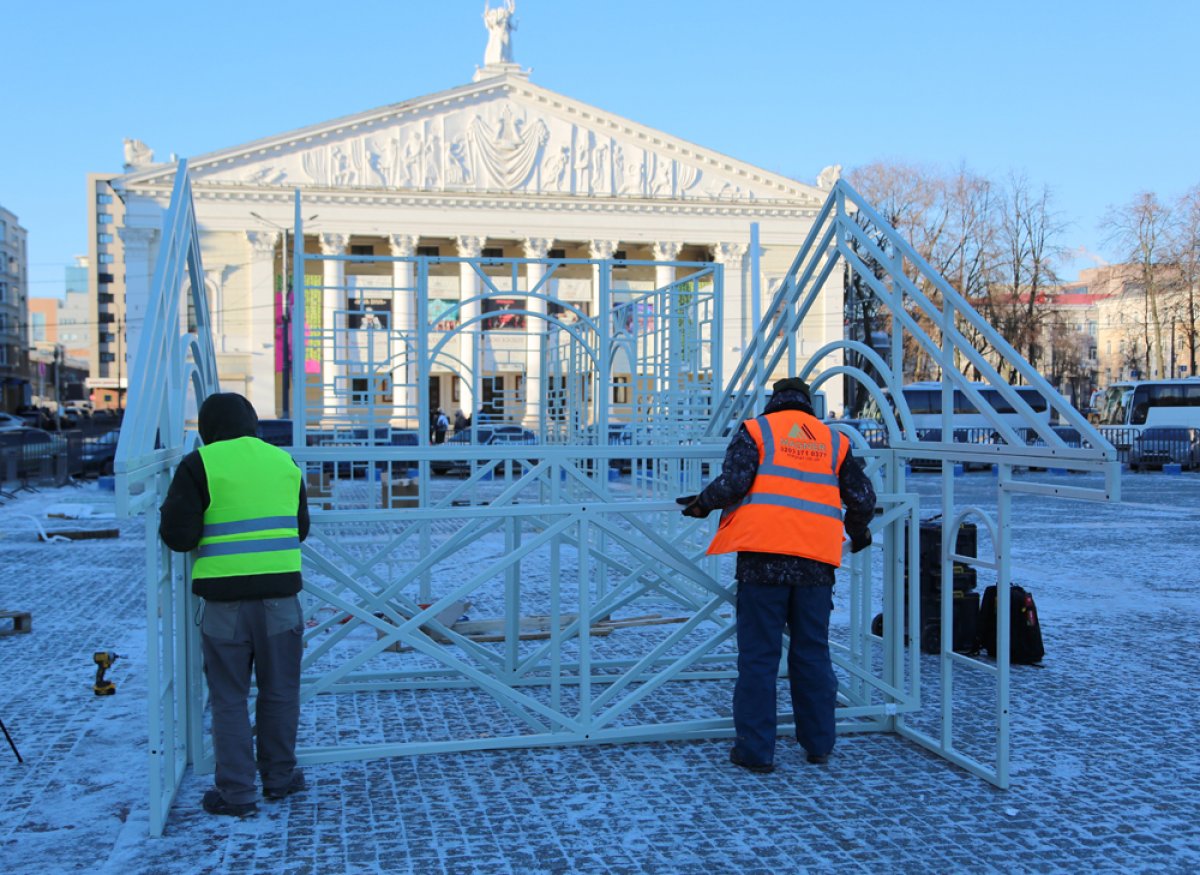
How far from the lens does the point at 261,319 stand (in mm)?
53594

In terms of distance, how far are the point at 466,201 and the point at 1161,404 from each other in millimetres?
33286

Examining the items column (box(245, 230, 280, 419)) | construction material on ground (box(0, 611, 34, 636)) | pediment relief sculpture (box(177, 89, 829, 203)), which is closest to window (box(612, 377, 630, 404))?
construction material on ground (box(0, 611, 34, 636))

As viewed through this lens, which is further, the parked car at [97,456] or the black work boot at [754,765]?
the parked car at [97,456]

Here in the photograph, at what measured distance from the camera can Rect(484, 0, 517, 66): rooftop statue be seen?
58.4 m

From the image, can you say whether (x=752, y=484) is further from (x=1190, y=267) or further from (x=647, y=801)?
(x=1190, y=267)

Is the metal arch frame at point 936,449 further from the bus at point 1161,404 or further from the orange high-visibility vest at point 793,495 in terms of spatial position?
the bus at point 1161,404

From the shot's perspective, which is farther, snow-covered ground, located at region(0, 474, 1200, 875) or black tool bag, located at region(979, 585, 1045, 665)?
black tool bag, located at region(979, 585, 1045, 665)

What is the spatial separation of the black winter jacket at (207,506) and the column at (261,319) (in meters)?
49.5

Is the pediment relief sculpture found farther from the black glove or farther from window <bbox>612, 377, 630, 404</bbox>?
the black glove

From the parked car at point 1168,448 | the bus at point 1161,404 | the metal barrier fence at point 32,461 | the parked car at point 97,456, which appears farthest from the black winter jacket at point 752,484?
the bus at point 1161,404

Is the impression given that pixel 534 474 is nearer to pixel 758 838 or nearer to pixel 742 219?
pixel 758 838

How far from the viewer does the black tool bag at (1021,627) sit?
750cm

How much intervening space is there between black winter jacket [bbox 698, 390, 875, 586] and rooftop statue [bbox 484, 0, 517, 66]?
5721cm

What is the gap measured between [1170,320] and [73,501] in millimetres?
47790
